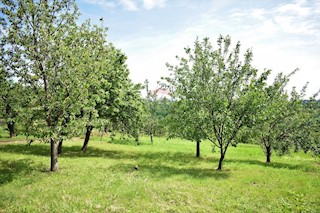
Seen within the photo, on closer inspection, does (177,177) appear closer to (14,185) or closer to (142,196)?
(142,196)

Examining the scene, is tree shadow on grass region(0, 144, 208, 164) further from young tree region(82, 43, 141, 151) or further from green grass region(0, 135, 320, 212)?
green grass region(0, 135, 320, 212)

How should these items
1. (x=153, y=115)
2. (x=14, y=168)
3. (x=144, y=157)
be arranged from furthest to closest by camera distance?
(x=153, y=115), (x=144, y=157), (x=14, y=168)

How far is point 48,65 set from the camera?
59.3 feet

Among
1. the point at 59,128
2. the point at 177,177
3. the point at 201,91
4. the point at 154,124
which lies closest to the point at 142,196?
the point at 177,177

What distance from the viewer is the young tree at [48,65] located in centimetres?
1761

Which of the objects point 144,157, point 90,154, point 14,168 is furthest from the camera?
point 144,157

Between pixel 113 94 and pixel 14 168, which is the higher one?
pixel 113 94

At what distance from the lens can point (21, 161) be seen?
2278cm

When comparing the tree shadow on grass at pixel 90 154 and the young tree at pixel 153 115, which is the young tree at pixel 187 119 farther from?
the young tree at pixel 153 115

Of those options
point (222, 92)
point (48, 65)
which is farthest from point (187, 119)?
point (48, 65)

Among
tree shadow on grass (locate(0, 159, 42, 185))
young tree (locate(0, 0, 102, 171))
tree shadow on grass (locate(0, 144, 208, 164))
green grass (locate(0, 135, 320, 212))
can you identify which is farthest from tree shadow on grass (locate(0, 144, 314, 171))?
young tree (locate(0, 0, 102, 171))

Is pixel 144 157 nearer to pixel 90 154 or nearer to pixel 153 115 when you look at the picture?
pixel 90 154

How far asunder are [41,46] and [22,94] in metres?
4.00

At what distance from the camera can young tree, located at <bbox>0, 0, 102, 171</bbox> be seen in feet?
57.8
